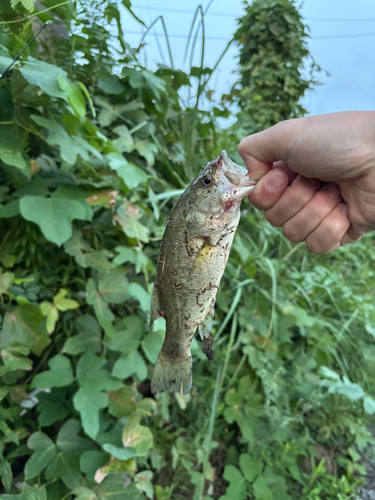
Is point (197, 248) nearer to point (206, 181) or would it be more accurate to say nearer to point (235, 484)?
point (206, 181)

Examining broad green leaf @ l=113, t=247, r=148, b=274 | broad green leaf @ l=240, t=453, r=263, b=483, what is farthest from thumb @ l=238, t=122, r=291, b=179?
broad green leaf @ l=240, t=453, r=263, b=483

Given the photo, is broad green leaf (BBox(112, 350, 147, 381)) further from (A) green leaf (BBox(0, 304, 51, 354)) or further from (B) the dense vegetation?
(A) green leaf (BBox(0, 304, 51, 354))

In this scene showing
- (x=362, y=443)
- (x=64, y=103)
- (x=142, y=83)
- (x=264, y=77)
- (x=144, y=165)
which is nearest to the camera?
(x=64, y=103)

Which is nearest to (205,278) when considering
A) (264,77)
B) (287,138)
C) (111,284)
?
(287,138)

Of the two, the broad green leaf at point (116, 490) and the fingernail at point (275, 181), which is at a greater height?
the fingernail at point (275, 181)

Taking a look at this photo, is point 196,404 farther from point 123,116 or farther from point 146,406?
point 123,116

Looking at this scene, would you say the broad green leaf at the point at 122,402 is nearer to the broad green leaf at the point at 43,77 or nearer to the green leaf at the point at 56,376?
the green leaf at the point at 56,376

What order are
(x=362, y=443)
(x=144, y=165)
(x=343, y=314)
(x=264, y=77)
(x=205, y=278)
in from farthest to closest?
(x=264, y=77)
(x=343, y=314)
(x=362, y=443)
(x=144, y=165)
(x=205, y=278)

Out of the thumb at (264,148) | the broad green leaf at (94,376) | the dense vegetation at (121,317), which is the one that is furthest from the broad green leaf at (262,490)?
the thumb at (264,148)
